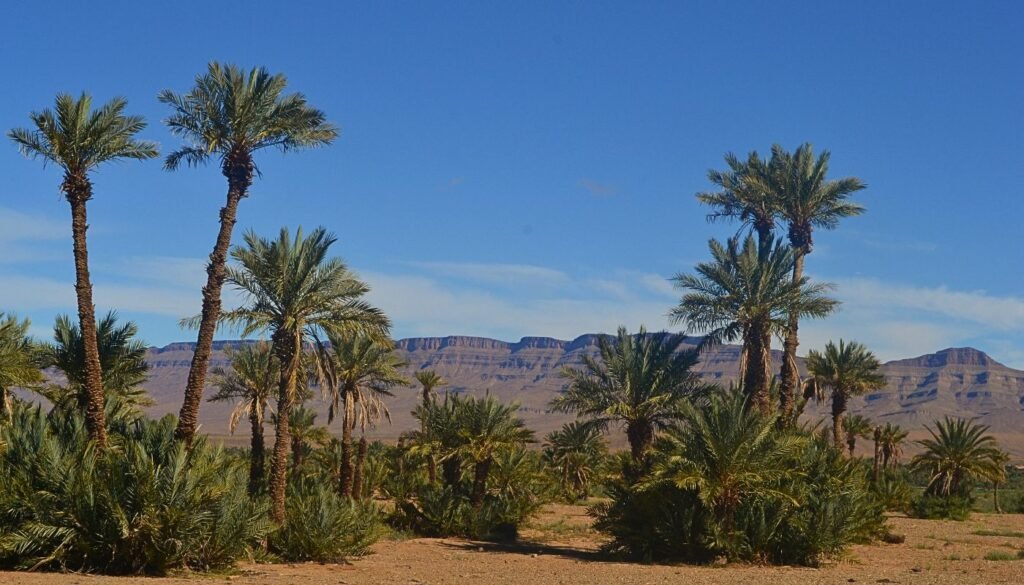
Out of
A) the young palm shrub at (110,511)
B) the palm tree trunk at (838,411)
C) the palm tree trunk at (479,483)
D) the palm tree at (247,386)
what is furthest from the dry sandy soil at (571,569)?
the palm tree trunk at (838,411)

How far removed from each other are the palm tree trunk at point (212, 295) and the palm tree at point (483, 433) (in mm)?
8412

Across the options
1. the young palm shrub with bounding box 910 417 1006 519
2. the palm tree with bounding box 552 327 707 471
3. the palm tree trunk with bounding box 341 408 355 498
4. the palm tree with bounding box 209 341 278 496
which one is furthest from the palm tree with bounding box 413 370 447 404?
the young palm shrub with bounding box 910 417 1006 519

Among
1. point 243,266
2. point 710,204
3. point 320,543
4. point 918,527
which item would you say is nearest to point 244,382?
point 243,266

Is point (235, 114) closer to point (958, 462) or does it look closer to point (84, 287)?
point (84, 287)

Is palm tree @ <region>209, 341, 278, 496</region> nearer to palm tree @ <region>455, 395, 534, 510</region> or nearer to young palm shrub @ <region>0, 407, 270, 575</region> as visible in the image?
palm tree @ <region>455, 395, 534, 510</region>

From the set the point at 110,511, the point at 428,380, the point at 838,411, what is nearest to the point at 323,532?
the point at 110,511

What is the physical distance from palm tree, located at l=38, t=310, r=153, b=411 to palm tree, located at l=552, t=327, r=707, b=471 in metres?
12.7

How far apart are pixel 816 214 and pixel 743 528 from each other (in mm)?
17999

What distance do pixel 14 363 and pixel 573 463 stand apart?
3661 cm

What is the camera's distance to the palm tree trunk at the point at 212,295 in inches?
816

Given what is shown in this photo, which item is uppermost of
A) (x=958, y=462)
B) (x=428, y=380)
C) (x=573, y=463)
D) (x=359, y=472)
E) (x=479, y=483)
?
(x=428, y=380)

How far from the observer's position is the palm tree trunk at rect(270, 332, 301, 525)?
2209 cm

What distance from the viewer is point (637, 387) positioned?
2927 centimetres

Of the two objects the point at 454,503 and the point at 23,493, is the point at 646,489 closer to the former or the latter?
the point at 454,503
